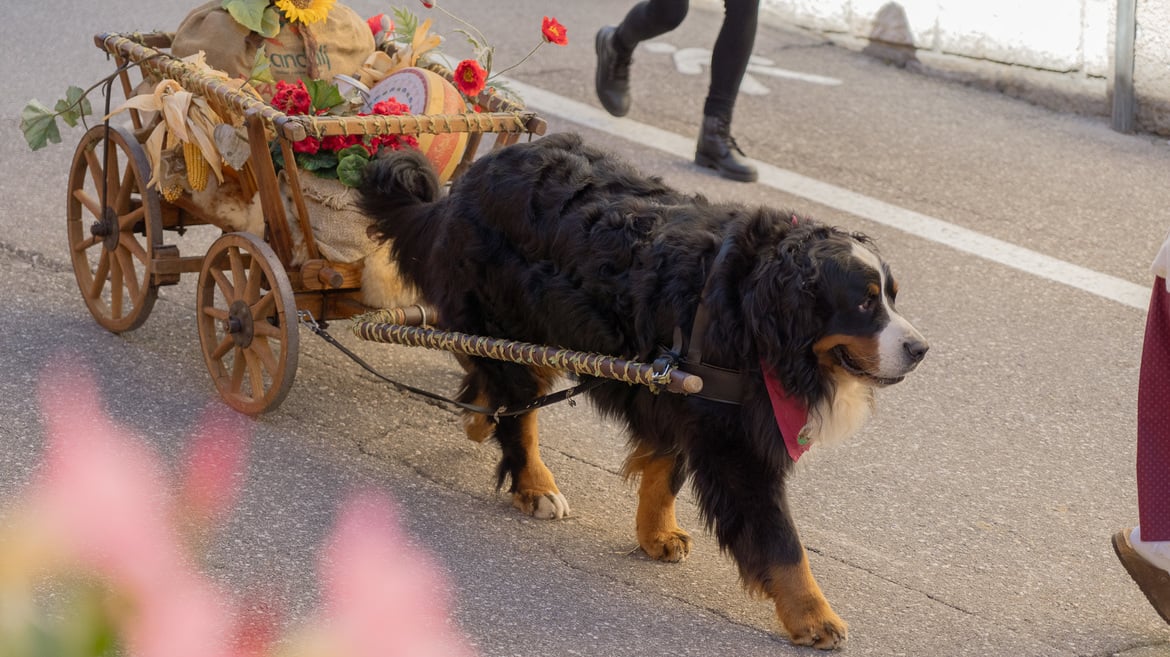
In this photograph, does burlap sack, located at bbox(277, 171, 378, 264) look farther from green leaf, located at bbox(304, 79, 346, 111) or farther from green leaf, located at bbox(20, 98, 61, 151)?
green leaf, located at bbox(20, 98, 61, 151)

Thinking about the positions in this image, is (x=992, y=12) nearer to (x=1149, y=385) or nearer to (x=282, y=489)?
(x=1149, y=385)

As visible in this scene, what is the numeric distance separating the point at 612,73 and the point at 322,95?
3.25m

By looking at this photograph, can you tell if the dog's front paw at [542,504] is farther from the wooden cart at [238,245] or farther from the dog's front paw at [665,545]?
the wooden cart at [238,245]

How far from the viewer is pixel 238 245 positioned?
378 centimetres

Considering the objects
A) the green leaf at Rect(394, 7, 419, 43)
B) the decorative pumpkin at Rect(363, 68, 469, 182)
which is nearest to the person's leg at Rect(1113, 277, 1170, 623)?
the decorative pumpkin at Rect(363, 68, 469, 182)

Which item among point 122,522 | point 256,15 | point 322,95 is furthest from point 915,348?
point 256,15

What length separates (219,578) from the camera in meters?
3.01

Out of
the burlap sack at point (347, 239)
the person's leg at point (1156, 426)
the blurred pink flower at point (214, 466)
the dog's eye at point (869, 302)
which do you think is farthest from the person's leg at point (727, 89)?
the dog's eye at point (869, 302)

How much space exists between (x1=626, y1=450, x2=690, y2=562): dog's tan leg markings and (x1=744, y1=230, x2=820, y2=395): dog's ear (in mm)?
602

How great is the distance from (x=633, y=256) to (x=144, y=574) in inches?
52.7

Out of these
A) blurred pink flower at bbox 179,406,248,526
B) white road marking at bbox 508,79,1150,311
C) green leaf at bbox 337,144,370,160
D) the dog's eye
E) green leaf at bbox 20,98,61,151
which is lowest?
white road marking at bbox 508,79,1150,311

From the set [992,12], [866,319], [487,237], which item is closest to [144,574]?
[487,237]

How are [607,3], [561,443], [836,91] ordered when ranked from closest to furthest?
[561,443]
[836,91]
[607,3]

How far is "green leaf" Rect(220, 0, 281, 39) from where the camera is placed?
4012 mm
